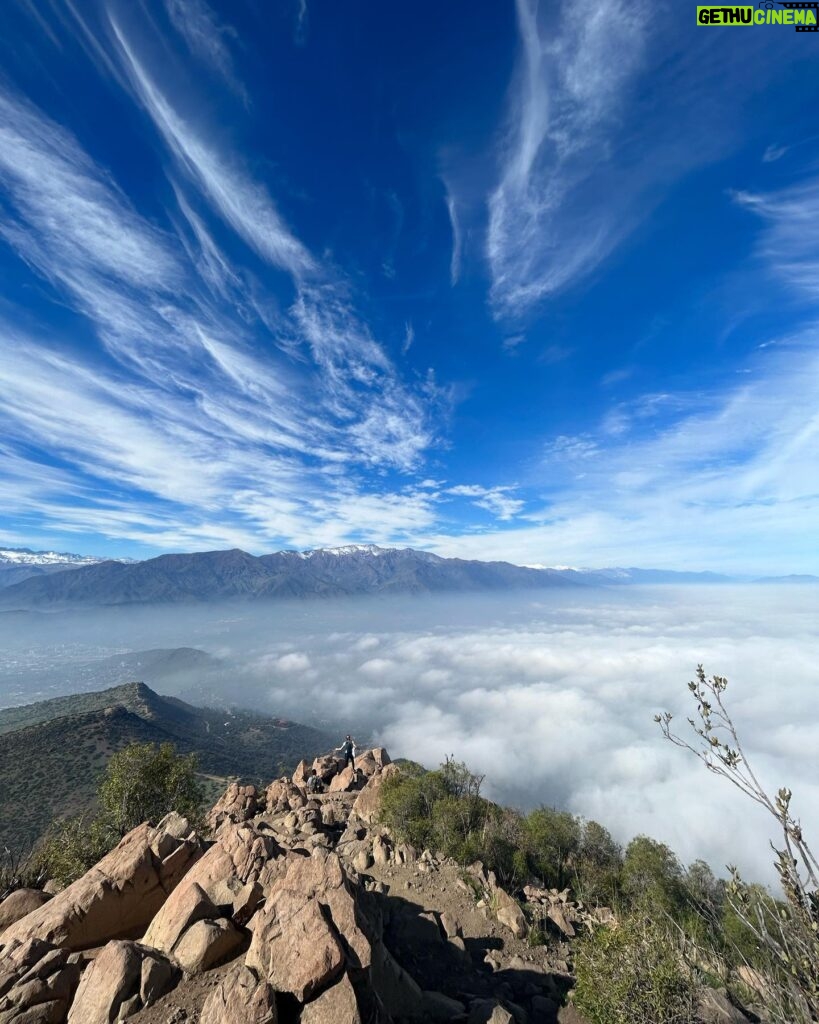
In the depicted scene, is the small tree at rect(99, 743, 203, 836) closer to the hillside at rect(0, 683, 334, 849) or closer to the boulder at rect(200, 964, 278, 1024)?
the hillside at rect(0, 683, 334, 849)

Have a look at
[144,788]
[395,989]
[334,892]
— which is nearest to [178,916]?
[334,892]

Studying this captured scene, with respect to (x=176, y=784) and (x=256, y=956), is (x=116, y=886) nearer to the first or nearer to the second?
(x=256, y=956)

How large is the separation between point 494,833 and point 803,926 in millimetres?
47195

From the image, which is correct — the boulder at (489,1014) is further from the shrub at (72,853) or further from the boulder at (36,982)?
the shrub at (72,853)

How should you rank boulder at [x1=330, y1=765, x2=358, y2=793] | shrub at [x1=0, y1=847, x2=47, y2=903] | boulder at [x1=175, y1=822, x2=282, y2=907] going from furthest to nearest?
boulder at [x1=330, y1=765, x2=358, y2=793] < shrub at [x1=0, y1=847, x2=47, y2=903] < boulder at [x1=175, y1=822, x2=282, y2=907]

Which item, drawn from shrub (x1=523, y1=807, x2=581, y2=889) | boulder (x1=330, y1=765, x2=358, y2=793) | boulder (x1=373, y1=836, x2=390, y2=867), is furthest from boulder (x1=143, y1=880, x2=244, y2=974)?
boulder (x1=330, y1=765, x2=358, y2=793)

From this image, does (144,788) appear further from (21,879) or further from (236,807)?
(21,879)

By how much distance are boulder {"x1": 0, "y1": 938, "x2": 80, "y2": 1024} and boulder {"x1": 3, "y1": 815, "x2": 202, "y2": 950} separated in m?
1.80

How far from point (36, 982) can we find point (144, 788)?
44.7 meters

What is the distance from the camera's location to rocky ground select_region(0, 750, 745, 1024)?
53.3 ft

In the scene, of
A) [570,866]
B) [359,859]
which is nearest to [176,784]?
[359,859]

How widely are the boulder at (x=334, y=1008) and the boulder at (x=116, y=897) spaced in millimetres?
13996

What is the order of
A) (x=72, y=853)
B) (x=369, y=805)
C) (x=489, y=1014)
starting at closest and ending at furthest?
(x=489, y=1014) < (x=72, y=853) < (x=369, y=805)

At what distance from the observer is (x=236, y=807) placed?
5797 cm
